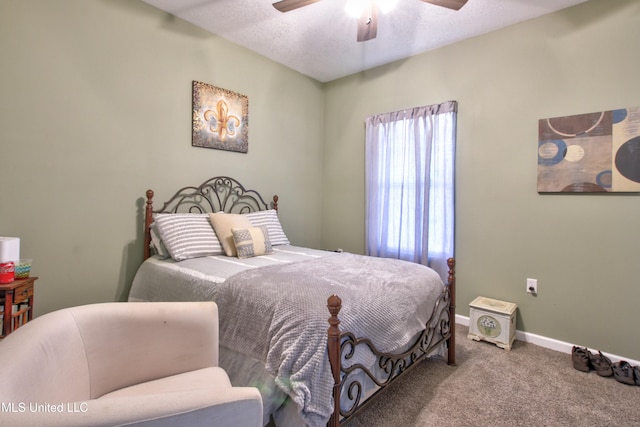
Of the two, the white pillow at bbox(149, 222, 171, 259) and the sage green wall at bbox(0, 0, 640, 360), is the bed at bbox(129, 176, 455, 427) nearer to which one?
the white pillow at bbox(149, 222, 171, 259)

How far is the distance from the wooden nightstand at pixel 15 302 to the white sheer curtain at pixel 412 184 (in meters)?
2.85

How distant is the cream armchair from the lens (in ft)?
2.42

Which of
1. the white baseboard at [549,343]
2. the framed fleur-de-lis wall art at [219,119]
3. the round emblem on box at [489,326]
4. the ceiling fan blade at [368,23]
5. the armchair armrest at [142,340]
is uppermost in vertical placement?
the ceiling fan blade at [368,23]

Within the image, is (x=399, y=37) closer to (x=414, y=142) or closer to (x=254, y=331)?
(x=414, y=142)

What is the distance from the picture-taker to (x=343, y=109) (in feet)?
12.9

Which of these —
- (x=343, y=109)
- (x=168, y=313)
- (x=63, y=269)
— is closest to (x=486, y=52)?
(x=343, y=109)

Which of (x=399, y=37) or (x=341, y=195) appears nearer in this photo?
(x=399, y=37)

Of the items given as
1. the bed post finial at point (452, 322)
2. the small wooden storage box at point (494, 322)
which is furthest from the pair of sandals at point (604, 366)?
the bed post finial at point (452, 322)

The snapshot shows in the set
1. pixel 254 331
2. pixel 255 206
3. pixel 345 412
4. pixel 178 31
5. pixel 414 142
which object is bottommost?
pixel 345 412

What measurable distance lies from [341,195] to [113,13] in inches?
107

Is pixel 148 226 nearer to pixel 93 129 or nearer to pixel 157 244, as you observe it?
pixel 157 244

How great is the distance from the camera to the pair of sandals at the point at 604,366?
81.2 inches
